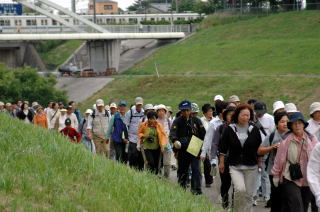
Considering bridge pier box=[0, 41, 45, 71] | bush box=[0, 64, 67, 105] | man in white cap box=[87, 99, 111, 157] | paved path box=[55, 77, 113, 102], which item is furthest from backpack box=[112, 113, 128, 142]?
bridge pier box=[0, 41, 45, 71]

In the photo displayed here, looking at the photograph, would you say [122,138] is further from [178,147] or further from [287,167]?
[287,167]

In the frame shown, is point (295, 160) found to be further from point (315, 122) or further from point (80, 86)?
point (80, 86)

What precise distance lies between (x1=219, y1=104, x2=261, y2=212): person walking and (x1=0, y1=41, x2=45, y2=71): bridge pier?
69325mm

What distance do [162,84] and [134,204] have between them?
49701 millimetres

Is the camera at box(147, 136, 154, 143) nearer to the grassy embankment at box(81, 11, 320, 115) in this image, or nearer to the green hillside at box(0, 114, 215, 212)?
the green hillside at box(0, 114, 215, 212)

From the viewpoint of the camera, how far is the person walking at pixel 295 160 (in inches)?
390

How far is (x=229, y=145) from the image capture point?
11.3 m

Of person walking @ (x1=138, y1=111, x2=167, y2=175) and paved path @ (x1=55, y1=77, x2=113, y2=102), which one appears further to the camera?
paved path @ (x1=55, y1=77, x2=113, y2=102)

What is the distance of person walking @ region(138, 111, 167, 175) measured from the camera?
14.7 metres

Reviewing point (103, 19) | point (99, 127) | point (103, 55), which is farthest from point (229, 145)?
point (103, 19)

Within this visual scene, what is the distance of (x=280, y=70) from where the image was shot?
5506 centimetres

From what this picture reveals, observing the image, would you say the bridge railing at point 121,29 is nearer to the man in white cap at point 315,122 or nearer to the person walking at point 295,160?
the man in white cap at point 315,122

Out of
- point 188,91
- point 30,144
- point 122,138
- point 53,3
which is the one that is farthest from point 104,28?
point 30,144

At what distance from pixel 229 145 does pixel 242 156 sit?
262mm
